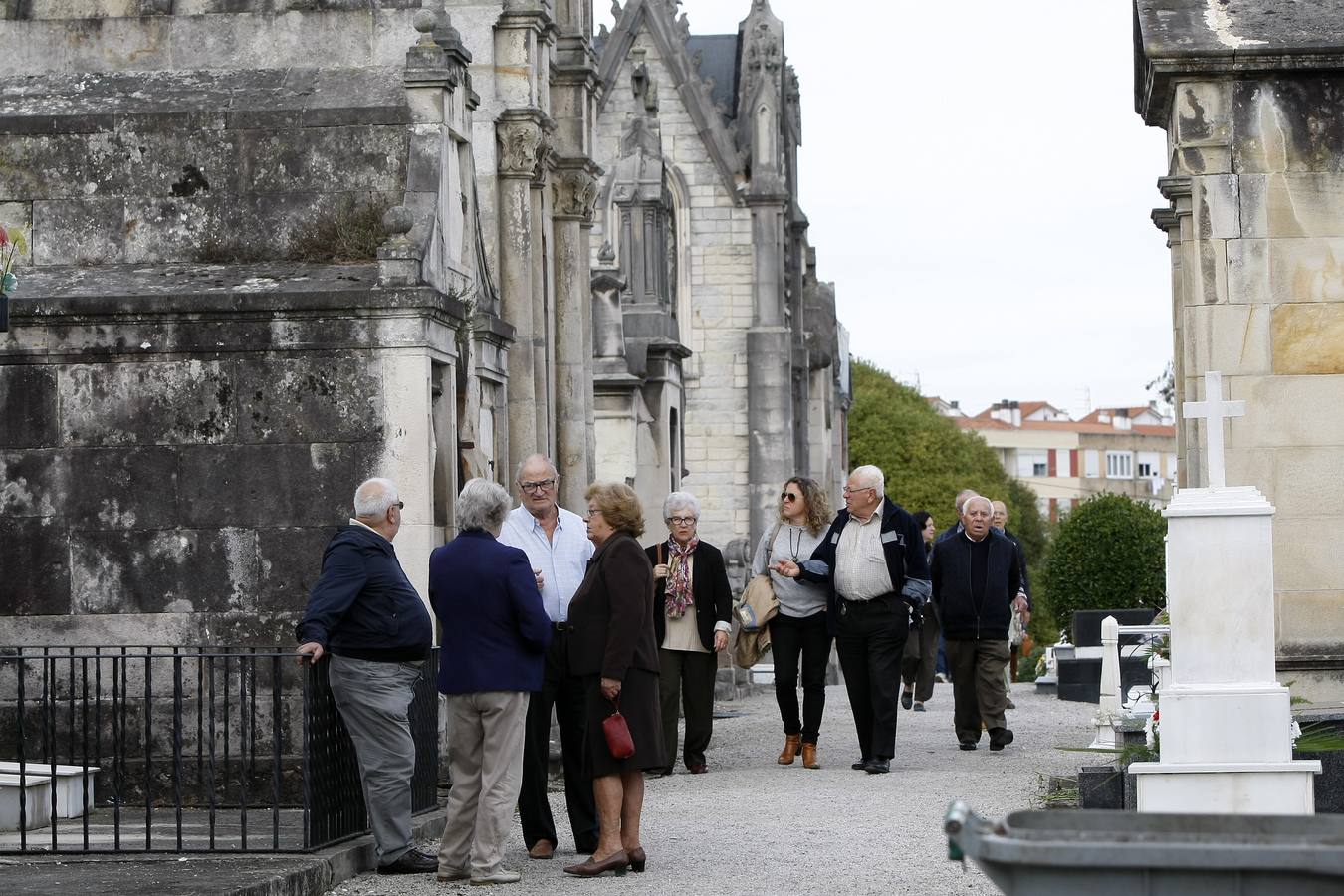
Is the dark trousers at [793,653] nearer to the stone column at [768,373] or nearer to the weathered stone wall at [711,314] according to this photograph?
the stone column at [768,373]

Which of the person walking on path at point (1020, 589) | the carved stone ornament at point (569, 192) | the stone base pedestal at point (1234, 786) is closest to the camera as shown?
the stone base pedestal at point (1234, 786)

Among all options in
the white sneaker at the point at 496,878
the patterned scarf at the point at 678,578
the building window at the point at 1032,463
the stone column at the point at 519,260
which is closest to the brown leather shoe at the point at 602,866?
the white sneaker at the point at 496,878

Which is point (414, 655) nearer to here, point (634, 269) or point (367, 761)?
point (367, 761)

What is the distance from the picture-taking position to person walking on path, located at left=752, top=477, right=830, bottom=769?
14.3 metres

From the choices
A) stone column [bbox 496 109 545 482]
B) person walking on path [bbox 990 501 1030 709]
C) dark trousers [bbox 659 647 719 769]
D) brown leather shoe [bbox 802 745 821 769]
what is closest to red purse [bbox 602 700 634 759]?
dark trousers [bbox 659 647 719 769]

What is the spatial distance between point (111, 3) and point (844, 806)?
6.24 meters

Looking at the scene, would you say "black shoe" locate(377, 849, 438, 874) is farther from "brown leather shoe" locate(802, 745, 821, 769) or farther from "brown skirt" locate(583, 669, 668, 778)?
"brown leather shoe" locate(802, 745, 821, 769)

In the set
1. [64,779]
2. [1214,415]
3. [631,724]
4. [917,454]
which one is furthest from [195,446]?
[917,454]

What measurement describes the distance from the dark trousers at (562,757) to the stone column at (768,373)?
98.0 ft

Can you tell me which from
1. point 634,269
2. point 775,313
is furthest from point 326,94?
point 775,313

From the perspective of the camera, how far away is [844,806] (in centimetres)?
1211

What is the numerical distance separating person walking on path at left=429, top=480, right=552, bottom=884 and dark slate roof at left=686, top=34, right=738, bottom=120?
40.4 m

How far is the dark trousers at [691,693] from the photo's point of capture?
1409cm

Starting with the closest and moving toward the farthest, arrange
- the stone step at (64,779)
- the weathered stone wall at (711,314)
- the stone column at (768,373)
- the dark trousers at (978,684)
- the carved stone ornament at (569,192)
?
the stone step at (64,779)
the dark trousers at (978,684)
the carved stone ornament at (569,192)
the stone column at (768,373)
the weathered stone wall at (711,314)
